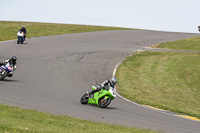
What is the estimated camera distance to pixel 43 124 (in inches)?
379

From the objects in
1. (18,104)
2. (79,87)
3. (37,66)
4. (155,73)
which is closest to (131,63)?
(155,73)

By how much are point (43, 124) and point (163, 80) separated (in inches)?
664

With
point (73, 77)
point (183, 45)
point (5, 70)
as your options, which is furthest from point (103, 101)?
point (183, 45)

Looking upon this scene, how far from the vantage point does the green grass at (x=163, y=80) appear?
63.9 ft

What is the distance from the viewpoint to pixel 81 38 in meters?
43.3

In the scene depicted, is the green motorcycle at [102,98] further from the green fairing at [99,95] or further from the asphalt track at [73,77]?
the asphalt track at [73,77]

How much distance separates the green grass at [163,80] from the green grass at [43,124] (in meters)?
7.53

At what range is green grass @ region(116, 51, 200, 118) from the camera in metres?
19.5

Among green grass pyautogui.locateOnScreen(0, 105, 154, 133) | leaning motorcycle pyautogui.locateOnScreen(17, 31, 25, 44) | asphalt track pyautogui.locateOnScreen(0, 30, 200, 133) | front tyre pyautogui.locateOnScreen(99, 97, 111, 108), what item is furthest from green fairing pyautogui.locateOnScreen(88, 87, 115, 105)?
leaning motorcycle pyautogui.locateOnScreen(17, 31, 25, 44)

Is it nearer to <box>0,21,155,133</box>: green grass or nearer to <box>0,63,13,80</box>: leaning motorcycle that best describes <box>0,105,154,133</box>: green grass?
<box>0,21,155,133</box>: green grass

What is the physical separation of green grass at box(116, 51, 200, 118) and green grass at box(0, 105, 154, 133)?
7528 mm

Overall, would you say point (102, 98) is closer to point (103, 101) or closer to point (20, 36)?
point (103, 101)

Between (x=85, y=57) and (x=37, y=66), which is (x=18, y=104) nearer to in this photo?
(x=37, y=66)

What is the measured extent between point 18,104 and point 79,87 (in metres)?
7.46
